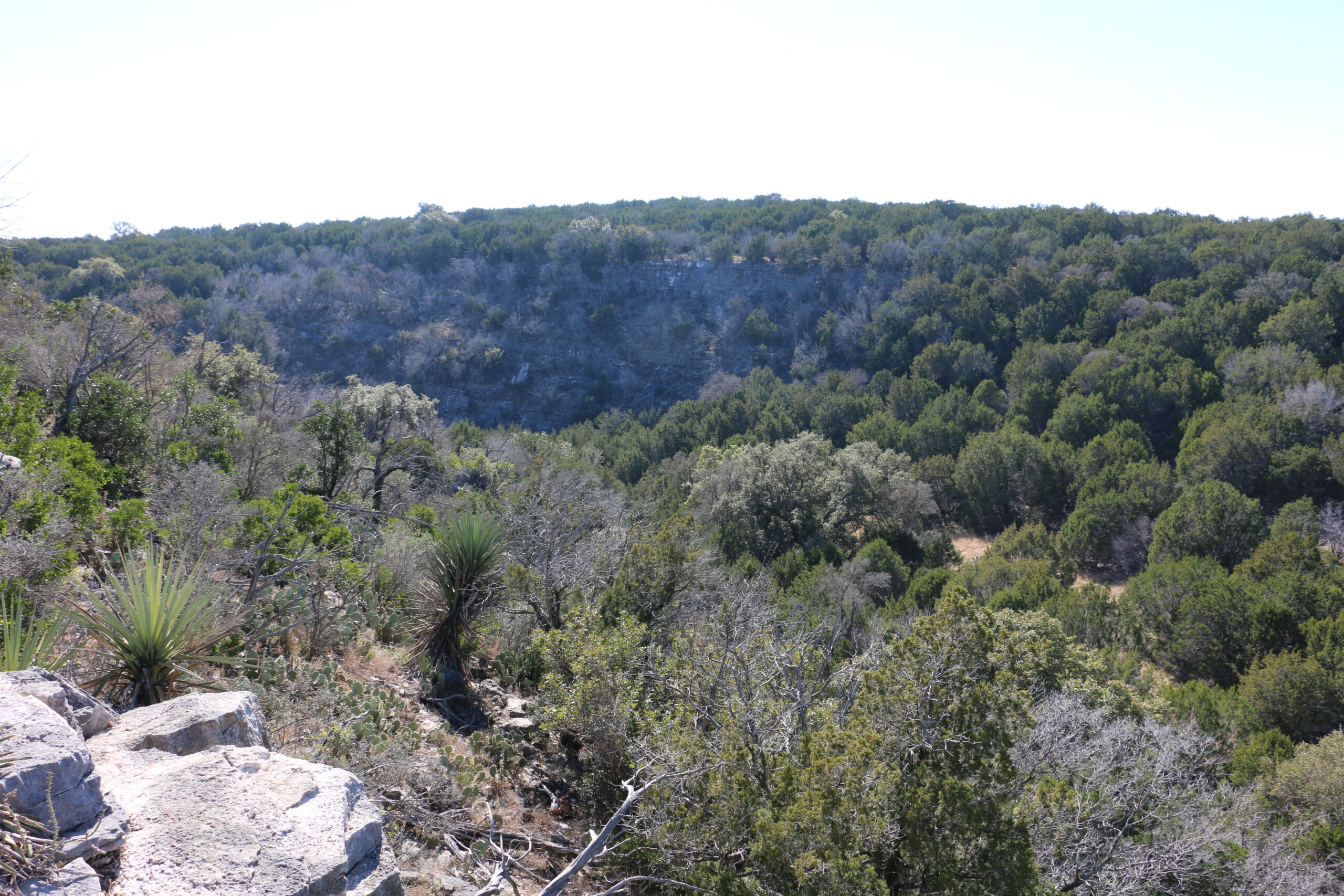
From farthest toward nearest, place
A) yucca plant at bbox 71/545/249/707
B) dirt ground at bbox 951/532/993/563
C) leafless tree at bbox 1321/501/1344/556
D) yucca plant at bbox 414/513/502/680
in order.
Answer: dirt ground at bbox 951/532/993/563 < leafless tree at bbox 1321/501/1344/556 < yucca plant at bbox 414/513/502/680 < yucca plant at bbox 71/545/249/707

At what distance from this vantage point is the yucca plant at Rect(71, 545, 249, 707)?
4258 mm

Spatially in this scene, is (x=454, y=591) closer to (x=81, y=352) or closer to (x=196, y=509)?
(x=196, y=509)

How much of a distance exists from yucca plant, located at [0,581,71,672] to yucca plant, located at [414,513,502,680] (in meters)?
3.44

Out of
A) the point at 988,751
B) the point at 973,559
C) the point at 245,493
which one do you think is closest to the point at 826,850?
the point at 988,751

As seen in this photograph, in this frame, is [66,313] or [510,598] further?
[66,313]

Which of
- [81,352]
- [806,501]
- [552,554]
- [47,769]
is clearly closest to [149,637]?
[47,769]

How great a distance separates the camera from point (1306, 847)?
9.92 m

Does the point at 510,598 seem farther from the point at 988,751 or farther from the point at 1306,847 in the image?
the point at 1306,847

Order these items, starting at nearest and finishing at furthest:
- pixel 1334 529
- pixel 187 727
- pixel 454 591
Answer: pixel 187 727 < pixel 454 591 < pixel 1334 529

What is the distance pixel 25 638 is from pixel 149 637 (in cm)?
109

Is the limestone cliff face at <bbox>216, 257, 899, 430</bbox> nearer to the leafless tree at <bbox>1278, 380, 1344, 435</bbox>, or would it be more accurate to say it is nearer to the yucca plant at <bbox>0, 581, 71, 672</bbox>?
the leafless tree at <bbox>1278, 380, 1344, 435</bbox>

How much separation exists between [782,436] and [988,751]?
31554 mm

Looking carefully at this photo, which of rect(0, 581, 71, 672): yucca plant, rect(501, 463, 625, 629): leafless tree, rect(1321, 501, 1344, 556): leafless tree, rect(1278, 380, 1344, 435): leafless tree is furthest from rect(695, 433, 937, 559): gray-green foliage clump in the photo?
rect(0, 581, 71, 672): yucca plant

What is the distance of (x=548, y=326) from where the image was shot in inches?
2064
